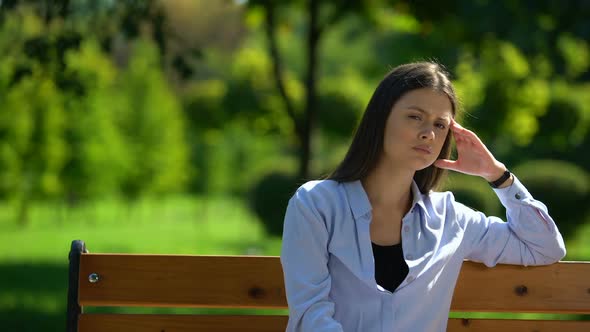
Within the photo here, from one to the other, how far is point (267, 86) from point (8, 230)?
756 cm

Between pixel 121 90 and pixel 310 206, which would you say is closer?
pixel 310 206

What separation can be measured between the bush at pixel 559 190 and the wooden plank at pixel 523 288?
11.6 meters

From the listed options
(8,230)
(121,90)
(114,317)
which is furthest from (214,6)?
(114,317)

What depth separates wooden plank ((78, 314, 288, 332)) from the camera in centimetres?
331

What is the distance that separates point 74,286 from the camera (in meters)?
3.24

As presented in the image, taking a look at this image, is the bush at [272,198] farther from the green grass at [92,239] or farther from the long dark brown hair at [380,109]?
the long dark brown hair at [380,109]

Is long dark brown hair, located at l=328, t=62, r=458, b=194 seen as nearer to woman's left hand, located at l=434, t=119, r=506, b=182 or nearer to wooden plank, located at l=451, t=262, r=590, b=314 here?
woman's left hand, located at l=434, t=119, r=506, b=182

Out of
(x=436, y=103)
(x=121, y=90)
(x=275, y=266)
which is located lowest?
(x=275, y=266)

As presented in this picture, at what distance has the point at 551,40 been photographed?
10125 mm

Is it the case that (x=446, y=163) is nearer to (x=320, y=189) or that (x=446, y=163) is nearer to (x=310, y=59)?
(x=320, y=189)

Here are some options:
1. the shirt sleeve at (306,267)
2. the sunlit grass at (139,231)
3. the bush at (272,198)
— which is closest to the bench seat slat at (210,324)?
the shirt sleeve at (306,267)

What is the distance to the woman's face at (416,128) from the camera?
298cm

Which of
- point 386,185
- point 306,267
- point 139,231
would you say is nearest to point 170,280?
point 306,267

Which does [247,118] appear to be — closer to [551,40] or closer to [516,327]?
[551,40]
